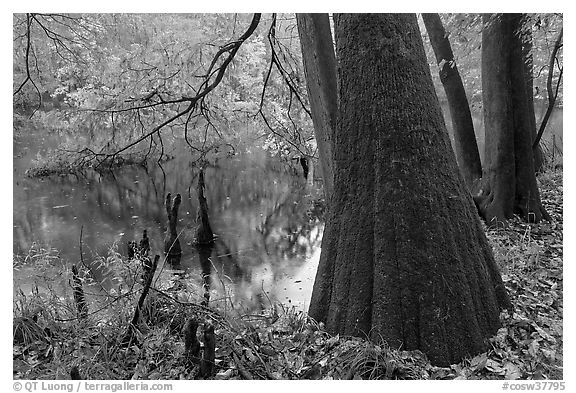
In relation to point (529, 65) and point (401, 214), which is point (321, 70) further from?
point (529, 65)

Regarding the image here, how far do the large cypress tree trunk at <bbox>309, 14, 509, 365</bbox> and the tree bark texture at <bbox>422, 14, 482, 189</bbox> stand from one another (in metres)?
4.35

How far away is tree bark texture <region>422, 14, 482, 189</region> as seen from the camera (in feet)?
23.3

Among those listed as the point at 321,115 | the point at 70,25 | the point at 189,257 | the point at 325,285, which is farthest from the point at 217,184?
the point at 325,285

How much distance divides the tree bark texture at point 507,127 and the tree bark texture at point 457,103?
823 mm

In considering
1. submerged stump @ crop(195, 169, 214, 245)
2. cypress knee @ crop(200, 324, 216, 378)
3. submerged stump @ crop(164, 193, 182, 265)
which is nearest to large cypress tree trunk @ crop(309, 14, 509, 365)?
cypress knee @ crop(200, 324, 216, 378)

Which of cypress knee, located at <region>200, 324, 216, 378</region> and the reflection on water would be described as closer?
cypress knee, located at <region>200, 324, 216, 378</region>

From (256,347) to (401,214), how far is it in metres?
1.41

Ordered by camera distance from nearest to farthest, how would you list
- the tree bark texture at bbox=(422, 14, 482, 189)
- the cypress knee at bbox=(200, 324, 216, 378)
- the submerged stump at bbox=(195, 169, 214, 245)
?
the cypress knee at bbox=(200, 324, 216, 378) < the tree bark texture at bbox=(422, 14, 482, 189) < the submerged stump at bbox=(195, 169, 214, 245)

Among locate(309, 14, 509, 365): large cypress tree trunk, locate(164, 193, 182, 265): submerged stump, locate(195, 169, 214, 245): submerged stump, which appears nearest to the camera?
locate(309, 14, 509, 365): large cypress tree trunk

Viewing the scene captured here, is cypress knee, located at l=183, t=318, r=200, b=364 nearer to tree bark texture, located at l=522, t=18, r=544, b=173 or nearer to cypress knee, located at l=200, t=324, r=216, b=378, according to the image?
cypress knee, located at l=200, t=324, r=216, b=378

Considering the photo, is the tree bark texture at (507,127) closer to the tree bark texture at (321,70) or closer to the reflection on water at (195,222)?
the tree bark texture at (321,70)

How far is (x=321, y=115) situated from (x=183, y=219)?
304 inches

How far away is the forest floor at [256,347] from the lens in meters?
2.77

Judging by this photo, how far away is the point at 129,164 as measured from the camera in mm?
13898
